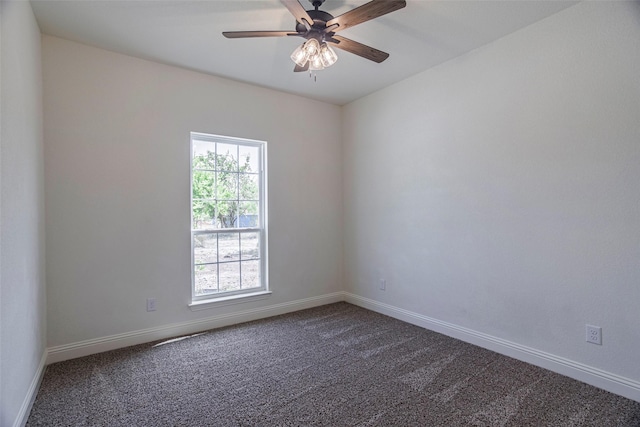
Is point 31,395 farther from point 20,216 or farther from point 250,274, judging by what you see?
point 250,274

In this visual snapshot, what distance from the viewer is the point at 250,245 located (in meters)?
3.72

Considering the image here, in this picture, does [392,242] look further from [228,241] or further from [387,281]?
[228,241]

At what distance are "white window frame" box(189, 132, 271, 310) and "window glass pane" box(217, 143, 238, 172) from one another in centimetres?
5

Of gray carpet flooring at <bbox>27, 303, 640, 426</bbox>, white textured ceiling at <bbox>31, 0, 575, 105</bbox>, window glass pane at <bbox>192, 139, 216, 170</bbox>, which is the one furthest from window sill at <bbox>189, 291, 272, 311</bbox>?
white textured ceiling at <bbox>31, 0, 575, 105</bbox>

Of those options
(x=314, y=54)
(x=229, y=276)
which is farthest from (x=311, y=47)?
(x=229, y=276)

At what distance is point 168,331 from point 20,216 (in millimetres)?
1653

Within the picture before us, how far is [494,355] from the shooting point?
2.68 m

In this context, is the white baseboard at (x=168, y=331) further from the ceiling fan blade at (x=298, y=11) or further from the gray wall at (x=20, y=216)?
the ceiling fan blade at (x=298, y=11)

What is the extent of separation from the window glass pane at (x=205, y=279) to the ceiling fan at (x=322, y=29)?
7.27 ft

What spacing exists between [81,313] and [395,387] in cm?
257

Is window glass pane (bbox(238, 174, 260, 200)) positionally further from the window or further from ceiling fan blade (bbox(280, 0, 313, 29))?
ceiling fan blade (bbox(280, 0, 313, 29))

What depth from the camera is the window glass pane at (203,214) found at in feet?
11.0

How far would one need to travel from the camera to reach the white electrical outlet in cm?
219

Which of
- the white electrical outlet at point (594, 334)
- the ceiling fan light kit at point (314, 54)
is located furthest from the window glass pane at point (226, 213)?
the white electrical outlet at point (594, 334)
